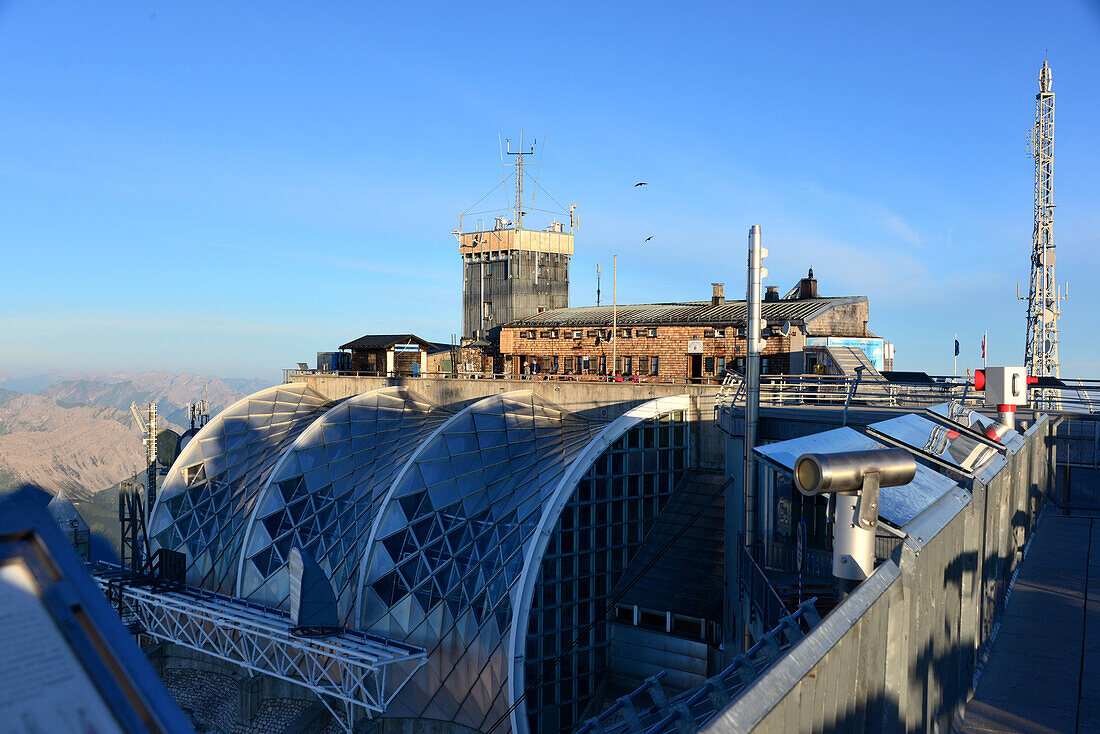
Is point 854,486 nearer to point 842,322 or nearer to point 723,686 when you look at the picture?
point 723,686

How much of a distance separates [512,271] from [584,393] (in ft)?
108

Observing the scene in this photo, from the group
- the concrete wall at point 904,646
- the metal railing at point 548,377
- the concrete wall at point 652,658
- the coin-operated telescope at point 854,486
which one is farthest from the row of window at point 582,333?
the coin-operated telescope at point 854,486

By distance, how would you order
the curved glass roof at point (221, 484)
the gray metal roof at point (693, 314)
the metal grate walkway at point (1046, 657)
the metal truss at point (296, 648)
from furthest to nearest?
1. the gray metal roof at point (693, 314)
2. the curved glass roof at point (221, 484)
3. the metal truss at point (296, 648)
4. the metal grate walkway at point (1046, 657)

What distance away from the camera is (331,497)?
109 ft

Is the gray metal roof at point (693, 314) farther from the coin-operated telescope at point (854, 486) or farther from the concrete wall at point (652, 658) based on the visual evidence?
the coin-operated telescope at point (854, 486)

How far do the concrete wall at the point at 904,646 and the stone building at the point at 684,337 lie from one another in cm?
3107

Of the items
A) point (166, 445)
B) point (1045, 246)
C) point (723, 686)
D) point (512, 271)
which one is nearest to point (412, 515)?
point (723, 686)

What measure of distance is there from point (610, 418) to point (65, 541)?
3474cm

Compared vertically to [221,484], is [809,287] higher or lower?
higher

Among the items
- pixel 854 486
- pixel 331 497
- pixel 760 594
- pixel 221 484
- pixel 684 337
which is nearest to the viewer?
pixel 854 486

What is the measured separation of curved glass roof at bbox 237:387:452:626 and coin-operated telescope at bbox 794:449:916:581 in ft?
77.6

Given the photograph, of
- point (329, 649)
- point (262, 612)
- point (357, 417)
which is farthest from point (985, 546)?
point (357, 417)

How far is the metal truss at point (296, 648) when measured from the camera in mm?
23797

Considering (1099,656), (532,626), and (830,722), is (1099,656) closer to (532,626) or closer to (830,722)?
(830,722)
